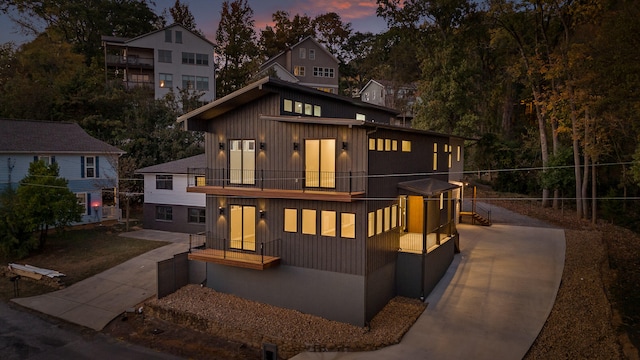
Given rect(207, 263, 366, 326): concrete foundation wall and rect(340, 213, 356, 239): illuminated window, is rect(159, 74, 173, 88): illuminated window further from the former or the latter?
rect(340, 213, 356, 239): illuminated window

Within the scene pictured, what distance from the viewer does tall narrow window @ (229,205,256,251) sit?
15.9 metres

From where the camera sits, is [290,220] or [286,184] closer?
[290,220]

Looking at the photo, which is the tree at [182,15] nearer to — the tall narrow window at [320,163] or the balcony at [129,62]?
the balcony at [129,62]

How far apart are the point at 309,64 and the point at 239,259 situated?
38.6m

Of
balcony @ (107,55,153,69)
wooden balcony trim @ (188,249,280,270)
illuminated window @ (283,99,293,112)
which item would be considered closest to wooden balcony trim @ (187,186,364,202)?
wooden balcony trim @ (188,249,280,270)

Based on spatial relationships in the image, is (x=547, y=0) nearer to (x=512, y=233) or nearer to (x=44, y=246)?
(x=512, y=233)

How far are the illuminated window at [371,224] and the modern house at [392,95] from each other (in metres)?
36.9

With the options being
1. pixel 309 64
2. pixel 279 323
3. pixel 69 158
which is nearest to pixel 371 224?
pixel 279 323

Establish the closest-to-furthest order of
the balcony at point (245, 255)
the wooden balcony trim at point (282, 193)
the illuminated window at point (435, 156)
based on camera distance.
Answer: the wooden balcony trim at point (282, 193)
the balcony at point (245, 255)
the illuminated window at point (435, 156)

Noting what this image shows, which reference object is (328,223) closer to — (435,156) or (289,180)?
(289,180)

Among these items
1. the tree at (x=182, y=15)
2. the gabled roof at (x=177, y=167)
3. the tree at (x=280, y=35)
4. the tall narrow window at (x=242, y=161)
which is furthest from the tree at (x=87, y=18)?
the tall narrow window at (x=242, y=161)

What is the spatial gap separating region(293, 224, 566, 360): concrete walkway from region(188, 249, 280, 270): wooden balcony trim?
376 centimetres

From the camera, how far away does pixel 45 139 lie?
25.9 m

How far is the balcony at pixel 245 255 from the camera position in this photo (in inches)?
565
